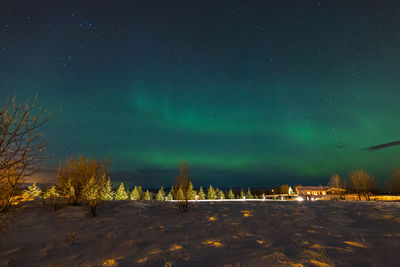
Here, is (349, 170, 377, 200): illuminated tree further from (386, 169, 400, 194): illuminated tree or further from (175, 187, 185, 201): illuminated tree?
(175, 187, 185, 201): illuminated tree

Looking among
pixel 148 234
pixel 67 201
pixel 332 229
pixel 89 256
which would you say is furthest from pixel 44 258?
pixel 332 229

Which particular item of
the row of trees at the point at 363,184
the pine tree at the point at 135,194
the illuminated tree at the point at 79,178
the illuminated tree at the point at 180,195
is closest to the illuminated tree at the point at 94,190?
the illuminated tree at the point at 79,178

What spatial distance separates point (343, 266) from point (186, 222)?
4322mm

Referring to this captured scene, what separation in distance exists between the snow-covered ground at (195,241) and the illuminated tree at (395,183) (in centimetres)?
3248

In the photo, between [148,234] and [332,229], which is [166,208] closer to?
[148,234]

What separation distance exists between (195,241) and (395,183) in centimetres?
3974

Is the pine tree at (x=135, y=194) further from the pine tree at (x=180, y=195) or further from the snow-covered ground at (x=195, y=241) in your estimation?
the snow-covered ground at (x=195, y=241)

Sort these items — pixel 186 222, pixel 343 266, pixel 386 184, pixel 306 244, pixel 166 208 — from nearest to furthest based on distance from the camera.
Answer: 1. pixel 343 266
2. pixel 306 244
3. pixel 186 222
4. pixel 166 208
5. pixel 386 184

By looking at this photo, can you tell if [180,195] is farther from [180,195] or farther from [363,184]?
[363,184]

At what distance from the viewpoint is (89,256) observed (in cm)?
389

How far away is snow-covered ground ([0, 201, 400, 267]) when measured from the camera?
3.50 meters

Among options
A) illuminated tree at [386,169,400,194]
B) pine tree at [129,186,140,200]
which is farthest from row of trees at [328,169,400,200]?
pine tree at [129,186,140,200]

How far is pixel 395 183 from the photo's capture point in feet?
98.4

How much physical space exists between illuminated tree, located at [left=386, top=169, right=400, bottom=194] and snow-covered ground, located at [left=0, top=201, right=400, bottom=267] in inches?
A: 1279
